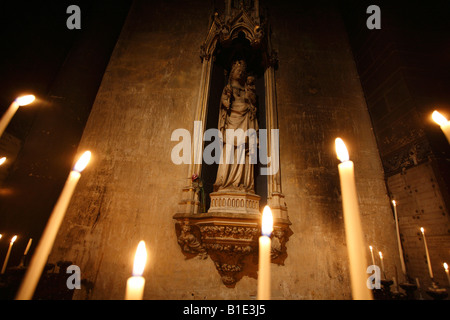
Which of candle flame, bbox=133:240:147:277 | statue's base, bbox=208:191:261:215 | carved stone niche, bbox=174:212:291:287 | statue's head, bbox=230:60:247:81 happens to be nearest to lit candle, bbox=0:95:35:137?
candle flame, bbox=133:240:147:277

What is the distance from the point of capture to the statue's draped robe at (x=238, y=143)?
3.19m

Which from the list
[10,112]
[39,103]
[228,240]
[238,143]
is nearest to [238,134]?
[238,143]

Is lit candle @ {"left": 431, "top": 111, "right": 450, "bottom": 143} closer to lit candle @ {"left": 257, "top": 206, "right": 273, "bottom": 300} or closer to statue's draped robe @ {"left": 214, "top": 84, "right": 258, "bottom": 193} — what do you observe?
lit candle @ {"left": 257, "top": 206, "right": 273, "bottom": 300}

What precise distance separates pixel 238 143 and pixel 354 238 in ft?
8.57

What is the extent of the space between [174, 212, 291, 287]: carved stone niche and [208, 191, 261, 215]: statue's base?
0.50 feet

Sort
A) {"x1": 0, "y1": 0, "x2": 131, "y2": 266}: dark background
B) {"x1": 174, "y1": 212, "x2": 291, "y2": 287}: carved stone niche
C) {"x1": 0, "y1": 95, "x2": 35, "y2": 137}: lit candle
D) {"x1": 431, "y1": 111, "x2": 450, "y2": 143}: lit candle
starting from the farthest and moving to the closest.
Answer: {"x1": 0, "y1": 0, "x2": 131, "y2": 266}: dark background
{"x1": 174, "y1": 212, "x2": 291, "y2": 287}: carved stone niche
{"x1": 0, "y1": 95, "x2": 35, "y2": 137}: lit candle
{"x1": 431, "y1": 111, "x2": 450, "y2": 143}: lit candle

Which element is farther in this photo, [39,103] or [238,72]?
[238,72]

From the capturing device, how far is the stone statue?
3.20 meters

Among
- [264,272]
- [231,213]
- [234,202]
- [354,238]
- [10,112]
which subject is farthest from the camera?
[234,202]

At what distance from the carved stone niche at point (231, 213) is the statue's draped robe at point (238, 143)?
0.22m

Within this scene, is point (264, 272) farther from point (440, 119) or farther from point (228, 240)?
point (228, 240)

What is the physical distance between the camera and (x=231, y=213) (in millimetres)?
2705
